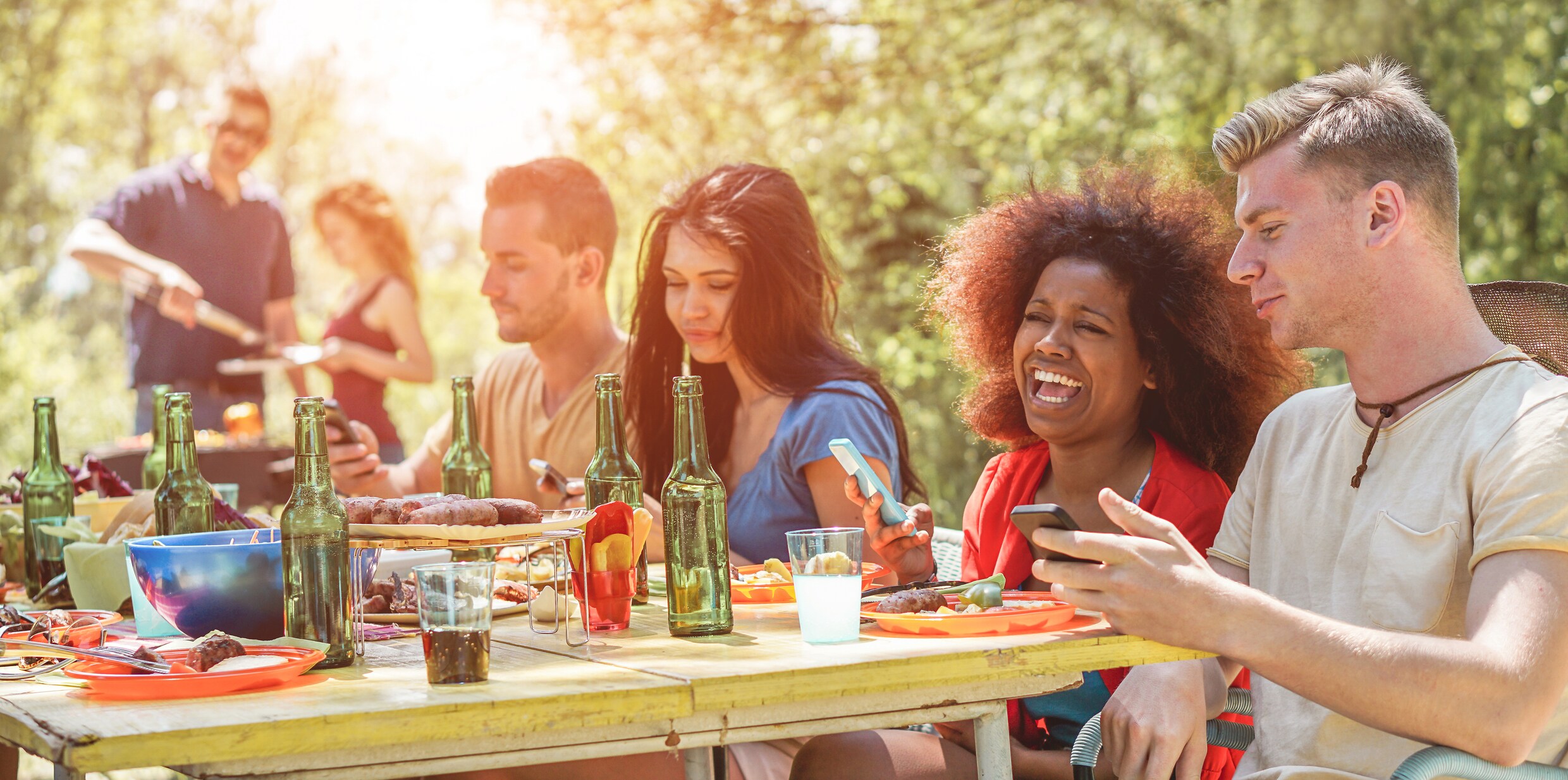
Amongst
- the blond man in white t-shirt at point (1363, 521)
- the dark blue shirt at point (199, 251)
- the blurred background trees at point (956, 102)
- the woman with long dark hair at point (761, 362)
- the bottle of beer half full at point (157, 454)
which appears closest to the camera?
the blond man in white t-shirt at point (1363, 521)

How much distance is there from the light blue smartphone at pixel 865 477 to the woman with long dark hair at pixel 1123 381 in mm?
109

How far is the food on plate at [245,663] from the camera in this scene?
155 cm

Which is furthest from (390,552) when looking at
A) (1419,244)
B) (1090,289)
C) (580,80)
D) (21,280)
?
(21,280)

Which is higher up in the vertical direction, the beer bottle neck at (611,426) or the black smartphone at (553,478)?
the beer bottle neck at (611,426)

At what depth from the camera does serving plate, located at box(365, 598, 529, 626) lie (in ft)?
6.94

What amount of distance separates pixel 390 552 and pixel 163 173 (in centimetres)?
440

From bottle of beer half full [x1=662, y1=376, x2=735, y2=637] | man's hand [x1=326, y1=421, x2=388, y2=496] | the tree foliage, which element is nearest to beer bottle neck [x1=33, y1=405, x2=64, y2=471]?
man's hand [x1=326, y1=421, x2=388, y2=496]

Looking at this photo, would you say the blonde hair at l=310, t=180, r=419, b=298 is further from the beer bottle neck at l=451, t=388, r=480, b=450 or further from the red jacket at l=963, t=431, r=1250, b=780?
the red jacket at l=963, t=431, r=1250, b=780

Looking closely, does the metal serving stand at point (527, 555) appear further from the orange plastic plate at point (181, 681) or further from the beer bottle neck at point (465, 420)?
the beer bottle neck at point (465, 420)

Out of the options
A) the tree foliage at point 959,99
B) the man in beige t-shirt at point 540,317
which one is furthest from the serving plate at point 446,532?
the tree foliage at point 959,99

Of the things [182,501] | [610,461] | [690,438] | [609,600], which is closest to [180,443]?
[182,501]

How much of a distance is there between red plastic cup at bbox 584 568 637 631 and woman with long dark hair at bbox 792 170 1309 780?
0.55 metres

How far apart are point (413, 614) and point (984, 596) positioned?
35.7 inches

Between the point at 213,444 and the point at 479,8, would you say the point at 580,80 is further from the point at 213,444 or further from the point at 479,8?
the point at 213,444
